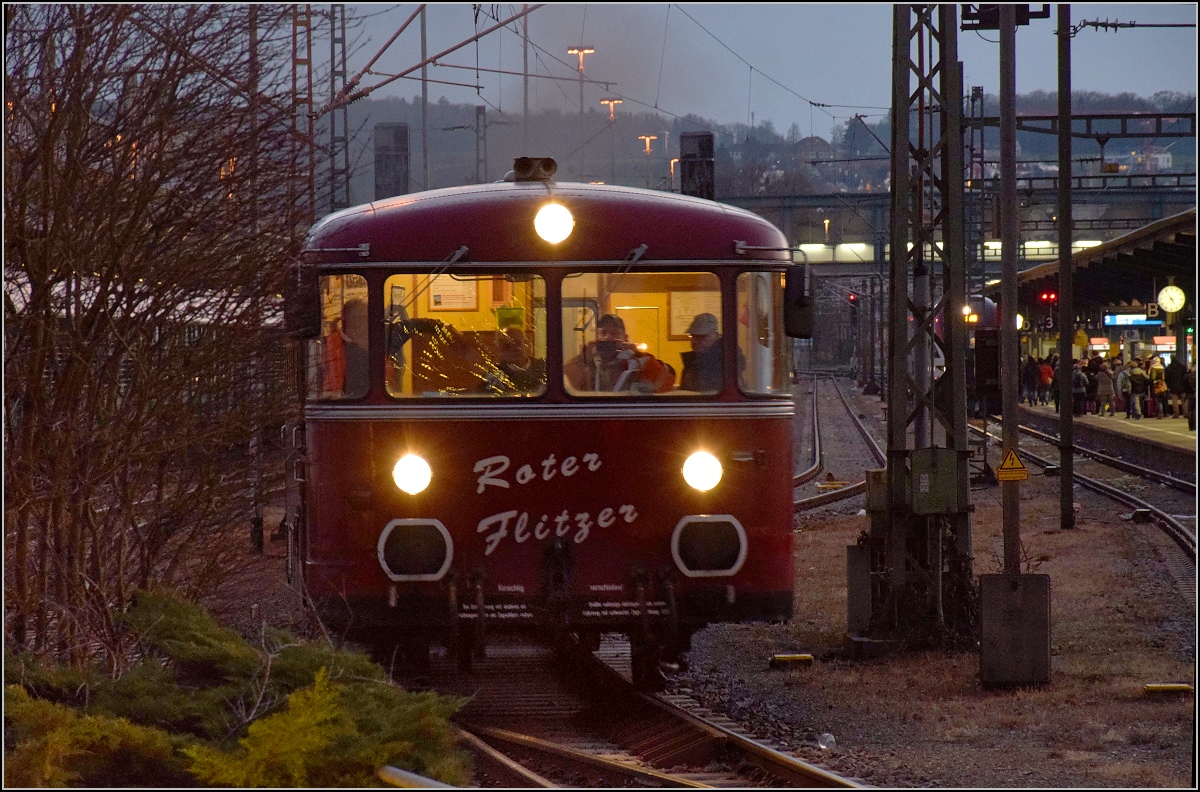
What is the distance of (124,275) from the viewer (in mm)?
7793

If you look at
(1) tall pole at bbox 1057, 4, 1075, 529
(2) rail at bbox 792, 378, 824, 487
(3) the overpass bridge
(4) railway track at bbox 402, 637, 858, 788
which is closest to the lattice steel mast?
(4) railway track at bbox 402, 637, 858, 788

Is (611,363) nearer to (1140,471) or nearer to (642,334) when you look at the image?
(642,334)

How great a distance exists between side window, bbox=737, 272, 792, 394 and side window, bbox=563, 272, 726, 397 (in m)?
0.13

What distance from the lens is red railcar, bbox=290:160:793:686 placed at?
8.09m

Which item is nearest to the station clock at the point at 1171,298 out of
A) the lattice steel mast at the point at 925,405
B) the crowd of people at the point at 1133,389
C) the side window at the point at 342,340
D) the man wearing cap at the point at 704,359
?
the crowd of people at the point at 1133,389

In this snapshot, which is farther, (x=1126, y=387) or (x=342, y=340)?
(x=1126, y=387)

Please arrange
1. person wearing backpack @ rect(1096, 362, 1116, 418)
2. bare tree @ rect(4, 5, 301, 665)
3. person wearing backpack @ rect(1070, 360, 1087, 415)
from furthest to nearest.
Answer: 1. person wearing backpack @ rect(1096, 362, 1116, 418)
2. person wearing backpack @ rect(1070, 360, 1087, 415)
3. bare tree @ rect(4, 5, 301, 665)

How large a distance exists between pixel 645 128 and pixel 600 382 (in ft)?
95.5

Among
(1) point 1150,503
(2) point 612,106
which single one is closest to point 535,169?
(1) point 1150,503

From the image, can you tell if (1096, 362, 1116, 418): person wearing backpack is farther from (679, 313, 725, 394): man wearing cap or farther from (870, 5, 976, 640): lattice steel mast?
(679, 313, 725, 394): man wearing cap

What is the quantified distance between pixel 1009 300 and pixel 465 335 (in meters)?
4.82

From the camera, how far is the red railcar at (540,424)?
319 inches

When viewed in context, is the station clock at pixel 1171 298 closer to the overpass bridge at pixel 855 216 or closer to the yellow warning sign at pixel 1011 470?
the yellow warning sign at pixel 1011 470

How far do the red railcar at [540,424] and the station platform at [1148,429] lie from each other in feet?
61.7
